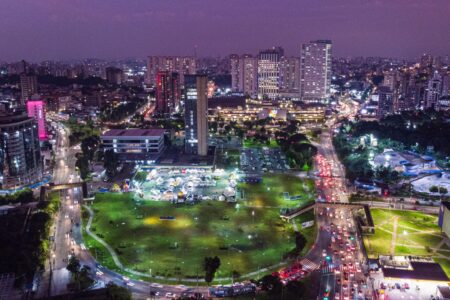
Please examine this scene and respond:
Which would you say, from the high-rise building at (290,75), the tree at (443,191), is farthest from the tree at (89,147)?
the high-rise building at (290,75)

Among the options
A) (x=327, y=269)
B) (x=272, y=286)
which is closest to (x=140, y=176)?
(x=327, y=269)

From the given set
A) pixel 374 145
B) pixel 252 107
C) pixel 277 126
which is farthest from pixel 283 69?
pixel 374 145

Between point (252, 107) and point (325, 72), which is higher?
point (325, 72)

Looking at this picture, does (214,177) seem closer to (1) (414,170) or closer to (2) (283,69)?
(1) (414,170)

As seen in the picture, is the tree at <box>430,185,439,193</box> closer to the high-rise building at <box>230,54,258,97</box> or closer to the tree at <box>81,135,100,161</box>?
the tree at <box>81,135,100,161</box>

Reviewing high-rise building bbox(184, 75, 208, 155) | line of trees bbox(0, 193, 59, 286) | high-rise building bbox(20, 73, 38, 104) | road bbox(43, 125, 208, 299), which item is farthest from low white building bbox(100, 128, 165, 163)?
high-rise building bbox(20, 73, 38, 104)

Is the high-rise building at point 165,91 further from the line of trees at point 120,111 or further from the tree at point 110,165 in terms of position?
the tree at point 110,165
